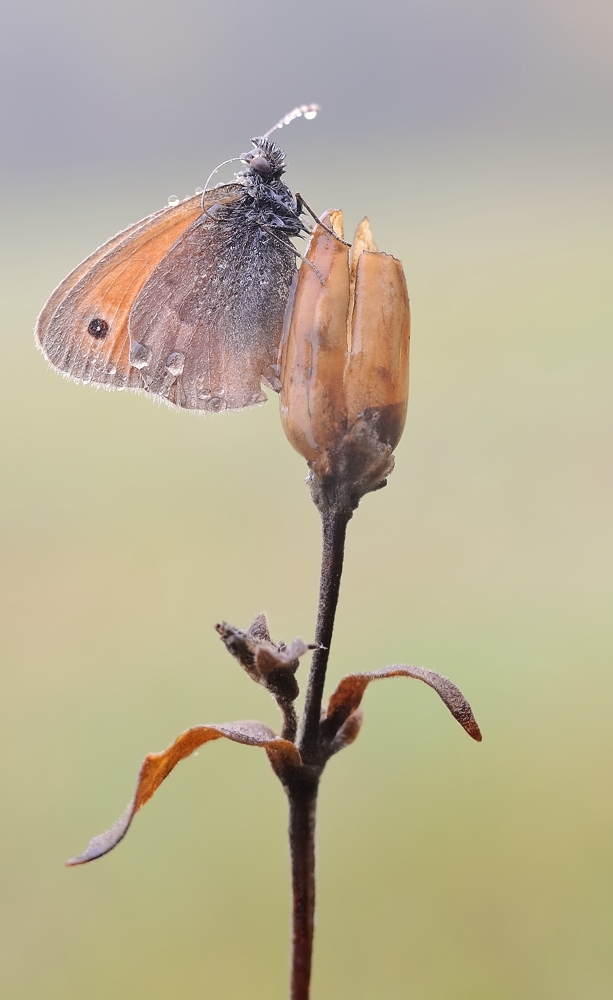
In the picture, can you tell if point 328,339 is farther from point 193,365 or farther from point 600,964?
point 600,964

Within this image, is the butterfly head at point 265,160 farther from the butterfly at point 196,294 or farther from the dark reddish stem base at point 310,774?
the dark reddish stem base at point 310,774

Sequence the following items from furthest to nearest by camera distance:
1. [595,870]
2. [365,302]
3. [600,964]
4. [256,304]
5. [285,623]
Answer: [285,623]
[595,870]
[600,964]
[256,304]
[365,302]

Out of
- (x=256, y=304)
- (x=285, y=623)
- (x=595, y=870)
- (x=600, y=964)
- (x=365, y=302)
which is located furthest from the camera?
(x=285, y=623)

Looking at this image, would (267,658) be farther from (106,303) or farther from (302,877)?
(106,303)

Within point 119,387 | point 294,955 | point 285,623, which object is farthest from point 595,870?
point 119,387

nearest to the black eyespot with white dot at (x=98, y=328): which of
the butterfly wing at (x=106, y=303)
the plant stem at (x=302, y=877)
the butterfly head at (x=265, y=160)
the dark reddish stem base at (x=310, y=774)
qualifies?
the butterfly wing at (x=106, y=303)

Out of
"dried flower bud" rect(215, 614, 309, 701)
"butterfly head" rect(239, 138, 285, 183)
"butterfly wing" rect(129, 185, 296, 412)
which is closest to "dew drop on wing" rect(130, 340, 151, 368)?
"butterfly wing" rect(129, 185, 296, 412)

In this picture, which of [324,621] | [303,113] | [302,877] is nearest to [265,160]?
[303,113]
